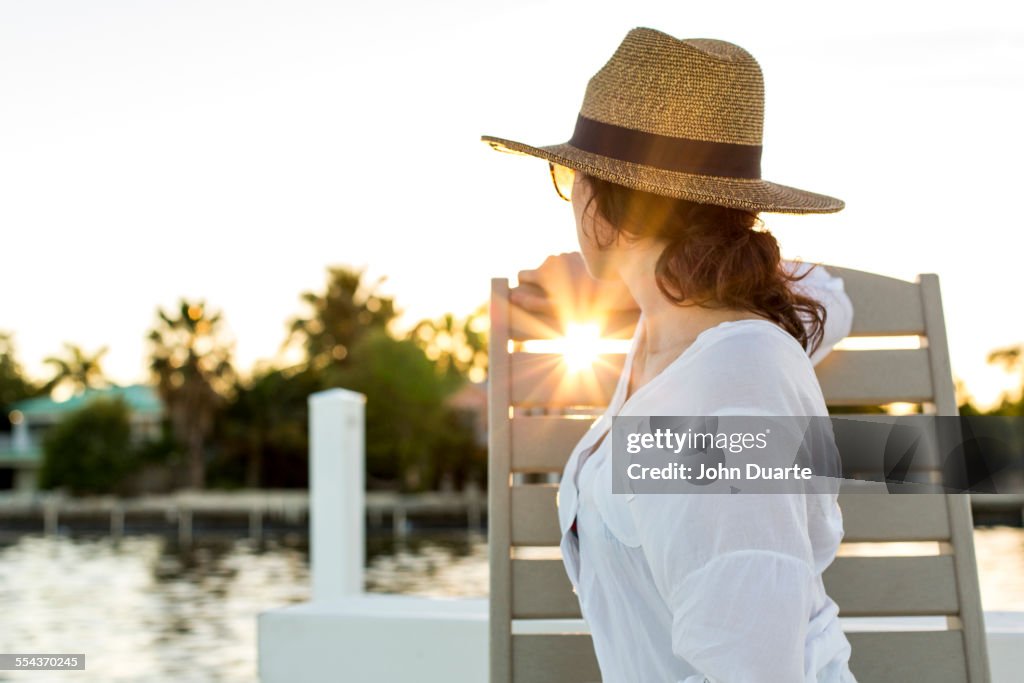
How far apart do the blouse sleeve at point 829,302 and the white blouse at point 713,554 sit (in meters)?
0.42

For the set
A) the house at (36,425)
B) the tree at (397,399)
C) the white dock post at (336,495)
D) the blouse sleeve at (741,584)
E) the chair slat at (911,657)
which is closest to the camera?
the blouse sleeve at (741,584)

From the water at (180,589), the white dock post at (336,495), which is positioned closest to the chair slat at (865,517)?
the white dock post at (336,495)

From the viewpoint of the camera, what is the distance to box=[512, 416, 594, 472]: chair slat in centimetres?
153

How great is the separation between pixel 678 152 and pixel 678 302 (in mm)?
152

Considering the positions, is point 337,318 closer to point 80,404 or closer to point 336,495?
point 80,404

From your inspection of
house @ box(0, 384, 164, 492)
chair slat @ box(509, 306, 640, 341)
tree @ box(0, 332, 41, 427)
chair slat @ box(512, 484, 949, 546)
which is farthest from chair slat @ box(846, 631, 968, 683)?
tree @ box(0, 332, 41, 427)

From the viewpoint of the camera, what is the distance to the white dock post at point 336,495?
4543 mm

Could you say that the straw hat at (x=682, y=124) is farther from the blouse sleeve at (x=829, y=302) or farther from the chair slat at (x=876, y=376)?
the chair slat at (x=876, y=376)

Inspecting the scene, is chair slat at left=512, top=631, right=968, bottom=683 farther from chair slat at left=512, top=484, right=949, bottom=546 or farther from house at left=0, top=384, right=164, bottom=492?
house at left=0, top=384, right=164, bottom=492

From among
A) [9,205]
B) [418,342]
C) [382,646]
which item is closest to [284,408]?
[418,342]

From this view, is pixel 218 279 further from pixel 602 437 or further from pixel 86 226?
pixel 602 437

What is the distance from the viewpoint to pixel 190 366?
4538 cm

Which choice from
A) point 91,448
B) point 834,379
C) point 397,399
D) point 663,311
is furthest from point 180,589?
point 663,311

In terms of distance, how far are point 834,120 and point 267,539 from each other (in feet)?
139
